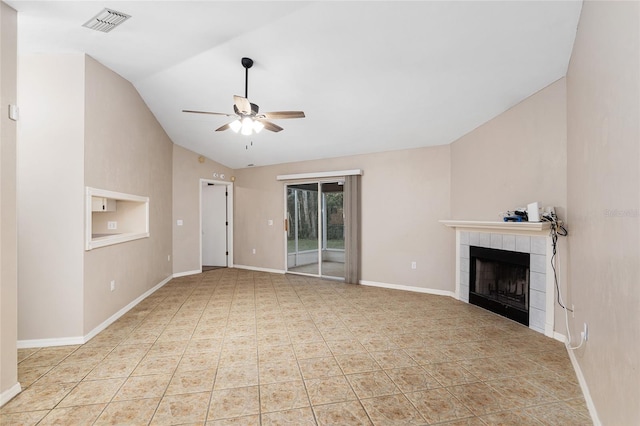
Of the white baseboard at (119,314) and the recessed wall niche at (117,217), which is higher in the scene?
the recessed wall niche at (117,217)

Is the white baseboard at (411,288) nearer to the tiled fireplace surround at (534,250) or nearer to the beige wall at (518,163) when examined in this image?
the tiled fireplace surround at (534,250)

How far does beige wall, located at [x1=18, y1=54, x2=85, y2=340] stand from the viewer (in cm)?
294

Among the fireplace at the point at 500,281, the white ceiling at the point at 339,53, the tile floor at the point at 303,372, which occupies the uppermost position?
the white ceiling at the point at 339,53

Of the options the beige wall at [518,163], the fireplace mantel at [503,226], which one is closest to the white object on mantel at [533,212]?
the fireplace mantel at [503,226]

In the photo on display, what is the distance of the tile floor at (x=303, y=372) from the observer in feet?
6.52

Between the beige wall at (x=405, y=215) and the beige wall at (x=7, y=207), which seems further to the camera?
the beige wall at (x=405, y=215)

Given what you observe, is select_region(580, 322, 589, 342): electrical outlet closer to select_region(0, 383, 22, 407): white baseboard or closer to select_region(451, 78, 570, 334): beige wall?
select_region(451, 78, 570, 334): beige wall

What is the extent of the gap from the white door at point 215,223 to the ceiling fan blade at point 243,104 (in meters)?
4.60

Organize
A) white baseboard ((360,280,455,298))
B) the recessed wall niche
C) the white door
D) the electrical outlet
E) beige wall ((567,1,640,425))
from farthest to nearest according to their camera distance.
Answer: the white door, white baseboard ((360,280,455,298)), the recessed wall niche, the electrical outlet, beige wall ((567,1,640,425))

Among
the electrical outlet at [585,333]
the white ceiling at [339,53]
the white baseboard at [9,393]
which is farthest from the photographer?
the white ceiling at [339,53]

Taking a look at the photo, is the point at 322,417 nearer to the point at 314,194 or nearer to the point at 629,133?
the point at 629,133

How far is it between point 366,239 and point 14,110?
475cm

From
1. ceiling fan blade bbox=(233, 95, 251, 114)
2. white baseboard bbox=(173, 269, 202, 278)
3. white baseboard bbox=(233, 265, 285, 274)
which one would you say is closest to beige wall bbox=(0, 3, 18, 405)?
ceiling fan blade bbox=(233, 95, 251, 114)

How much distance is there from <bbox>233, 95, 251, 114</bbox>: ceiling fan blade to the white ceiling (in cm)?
64
